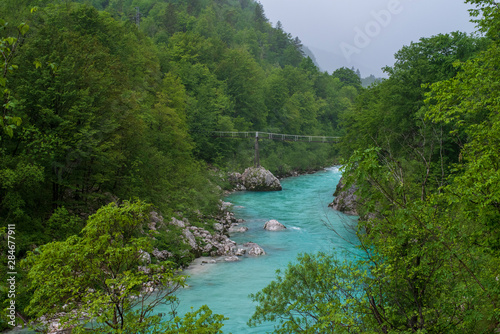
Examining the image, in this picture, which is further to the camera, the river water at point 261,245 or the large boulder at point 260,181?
the large boulder at point 260,181

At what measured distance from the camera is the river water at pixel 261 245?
13.0 m

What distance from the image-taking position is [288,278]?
848 centimetres

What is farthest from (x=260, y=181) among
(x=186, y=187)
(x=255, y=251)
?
(x=255, y=251)

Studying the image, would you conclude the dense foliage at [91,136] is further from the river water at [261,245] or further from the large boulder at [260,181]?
the large boulder at [260,181]

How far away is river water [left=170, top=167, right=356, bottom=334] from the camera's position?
13.0 m

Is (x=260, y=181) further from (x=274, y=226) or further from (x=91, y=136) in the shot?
(x=91, y=136)

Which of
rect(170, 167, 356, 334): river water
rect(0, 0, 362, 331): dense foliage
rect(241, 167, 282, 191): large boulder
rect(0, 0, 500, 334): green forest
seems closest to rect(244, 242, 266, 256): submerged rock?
rect(170, 167, 356, 334): river water

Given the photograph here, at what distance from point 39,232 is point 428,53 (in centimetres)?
2117

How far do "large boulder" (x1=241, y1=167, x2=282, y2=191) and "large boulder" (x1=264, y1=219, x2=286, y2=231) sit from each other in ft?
45.2

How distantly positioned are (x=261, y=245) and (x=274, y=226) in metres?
3.29

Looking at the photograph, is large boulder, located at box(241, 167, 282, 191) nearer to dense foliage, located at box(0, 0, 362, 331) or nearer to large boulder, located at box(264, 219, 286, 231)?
dense foliage, located at box(0, 0, 362, 331)

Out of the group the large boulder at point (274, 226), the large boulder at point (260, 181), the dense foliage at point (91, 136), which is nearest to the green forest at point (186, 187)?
the dense foliage at point (91, 136)

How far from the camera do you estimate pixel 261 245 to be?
20.1m

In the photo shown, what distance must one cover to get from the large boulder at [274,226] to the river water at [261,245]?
39cm
